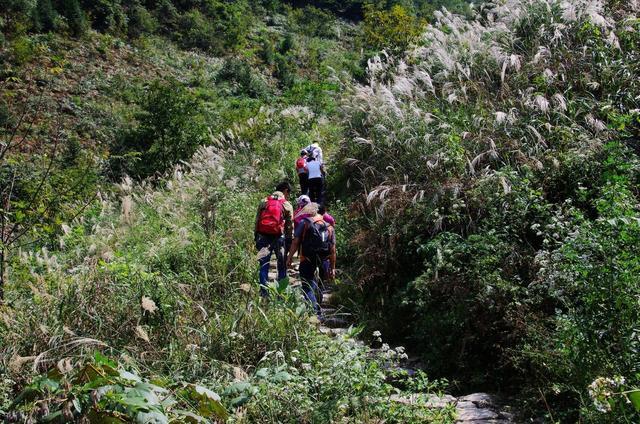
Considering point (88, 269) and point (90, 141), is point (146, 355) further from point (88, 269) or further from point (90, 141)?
point (90, 141)

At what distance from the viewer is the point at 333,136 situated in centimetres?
1317

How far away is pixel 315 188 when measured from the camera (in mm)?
9750

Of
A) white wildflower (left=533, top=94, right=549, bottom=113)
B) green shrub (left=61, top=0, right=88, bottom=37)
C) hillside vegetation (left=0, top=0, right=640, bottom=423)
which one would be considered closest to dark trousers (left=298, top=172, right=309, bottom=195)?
hillside vegetation (left=0, top=0, right=640, bottom=423)

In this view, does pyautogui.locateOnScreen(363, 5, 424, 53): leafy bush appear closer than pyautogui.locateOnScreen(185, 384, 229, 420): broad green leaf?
No

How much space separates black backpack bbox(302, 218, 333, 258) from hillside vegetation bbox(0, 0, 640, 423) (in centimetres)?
73

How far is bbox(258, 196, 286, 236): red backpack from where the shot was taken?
6.68 meters

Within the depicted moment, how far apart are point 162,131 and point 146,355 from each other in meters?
10.9

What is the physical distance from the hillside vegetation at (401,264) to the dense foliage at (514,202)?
0.03 m

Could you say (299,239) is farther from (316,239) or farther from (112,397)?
(112,397)

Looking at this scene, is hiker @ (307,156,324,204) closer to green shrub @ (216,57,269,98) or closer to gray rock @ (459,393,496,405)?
gray rock @ (459,393,496,405)

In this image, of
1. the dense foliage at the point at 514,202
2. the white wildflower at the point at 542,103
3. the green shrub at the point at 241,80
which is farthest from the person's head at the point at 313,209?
the green shrub at the point at 241,80

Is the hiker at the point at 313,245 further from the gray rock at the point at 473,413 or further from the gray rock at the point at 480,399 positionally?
the gray rock at the point at 473,413

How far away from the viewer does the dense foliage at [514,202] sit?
12.1ft

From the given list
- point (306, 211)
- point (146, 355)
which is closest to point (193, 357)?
point (146, 355)
